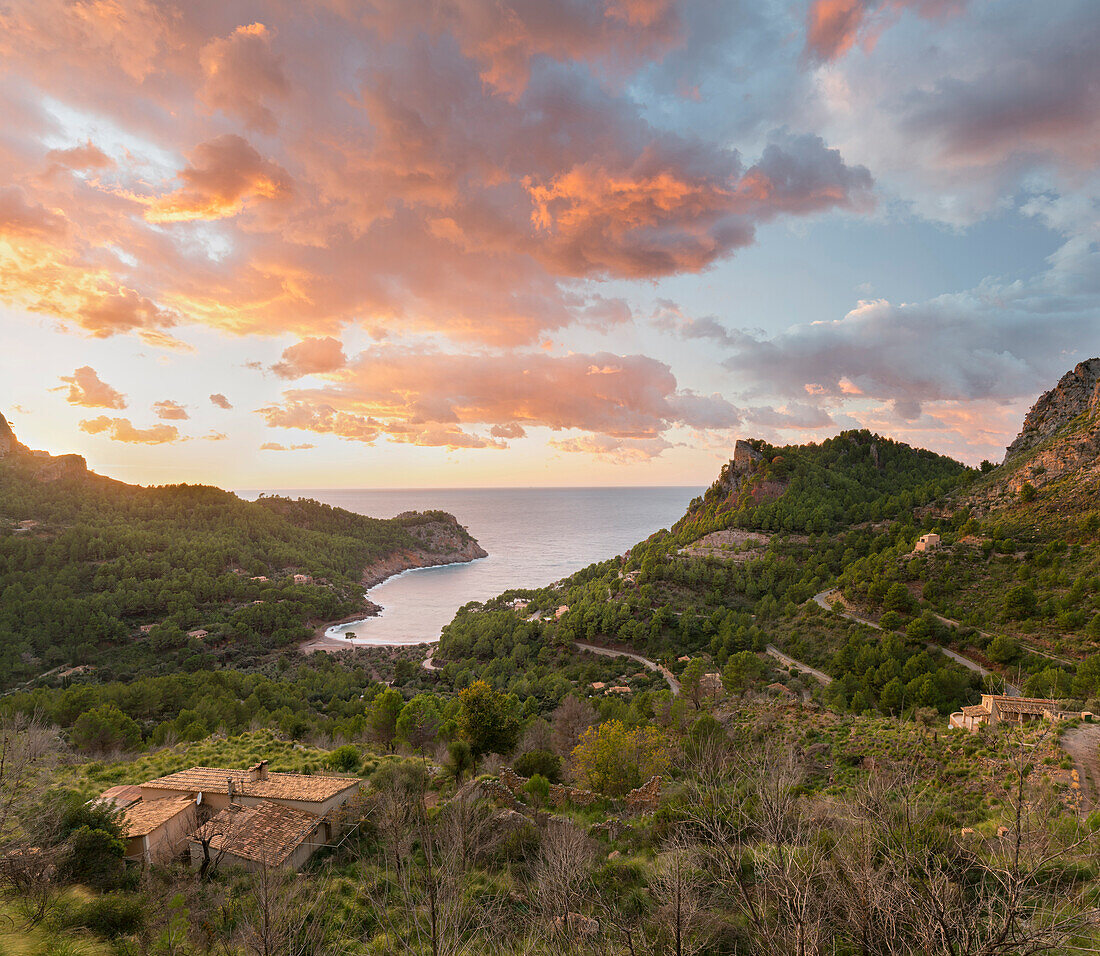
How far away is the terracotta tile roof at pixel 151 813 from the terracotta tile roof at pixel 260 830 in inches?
40.3

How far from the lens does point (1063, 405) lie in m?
59.0

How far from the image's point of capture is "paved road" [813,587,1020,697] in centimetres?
2897

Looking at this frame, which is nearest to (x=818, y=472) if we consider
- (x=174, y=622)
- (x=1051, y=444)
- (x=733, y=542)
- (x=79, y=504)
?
(x=733, y=542)

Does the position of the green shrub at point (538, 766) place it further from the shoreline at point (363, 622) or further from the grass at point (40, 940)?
the shoreline at point (363, 622)

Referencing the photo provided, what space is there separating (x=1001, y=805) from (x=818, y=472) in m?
79.6

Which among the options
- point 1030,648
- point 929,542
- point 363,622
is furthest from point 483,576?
point 1030,648

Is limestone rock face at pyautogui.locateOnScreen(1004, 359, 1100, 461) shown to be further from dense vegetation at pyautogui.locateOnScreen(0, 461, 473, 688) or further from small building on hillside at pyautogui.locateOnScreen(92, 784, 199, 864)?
dense vegetation at pyautogui.locateOnScreen(0, 461, 473, 688)

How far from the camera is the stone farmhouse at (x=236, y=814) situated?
45.5 ft

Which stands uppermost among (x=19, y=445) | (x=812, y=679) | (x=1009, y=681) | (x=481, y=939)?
(x=19, y=445)

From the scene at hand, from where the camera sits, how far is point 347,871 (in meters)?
13.5

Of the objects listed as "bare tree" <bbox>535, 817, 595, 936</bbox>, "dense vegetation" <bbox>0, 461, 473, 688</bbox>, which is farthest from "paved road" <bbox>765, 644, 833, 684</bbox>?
"dense vegetation" <bbox>0, 461, 473, 688</bbox>

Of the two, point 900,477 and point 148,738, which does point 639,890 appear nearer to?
point 148,738

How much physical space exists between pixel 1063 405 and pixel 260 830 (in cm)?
8281

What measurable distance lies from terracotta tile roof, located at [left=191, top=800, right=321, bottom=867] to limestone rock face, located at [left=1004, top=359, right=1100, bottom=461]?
3004 inches
